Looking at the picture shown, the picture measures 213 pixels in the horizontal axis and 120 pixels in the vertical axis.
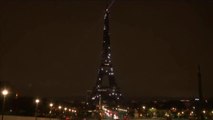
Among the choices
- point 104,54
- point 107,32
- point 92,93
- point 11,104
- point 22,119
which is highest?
point 107,32

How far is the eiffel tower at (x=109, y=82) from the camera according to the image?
100 meters

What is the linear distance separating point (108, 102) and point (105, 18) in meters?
25.6

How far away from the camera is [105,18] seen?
121 metres

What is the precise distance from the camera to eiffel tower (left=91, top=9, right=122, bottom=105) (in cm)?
10012

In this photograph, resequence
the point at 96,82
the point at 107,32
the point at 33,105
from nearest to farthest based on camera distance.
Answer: the point at 33,105 → the point at 96,82 → the point at 107,32

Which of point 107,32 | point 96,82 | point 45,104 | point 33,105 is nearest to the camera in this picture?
point 33,105

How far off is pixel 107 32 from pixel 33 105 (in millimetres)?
56412

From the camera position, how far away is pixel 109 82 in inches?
4013

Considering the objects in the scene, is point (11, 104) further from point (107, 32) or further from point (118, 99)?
point (107, 32)

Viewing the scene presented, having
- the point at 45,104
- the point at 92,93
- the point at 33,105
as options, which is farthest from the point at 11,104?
the point at 92,93

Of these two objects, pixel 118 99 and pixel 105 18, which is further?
pixel 105 18

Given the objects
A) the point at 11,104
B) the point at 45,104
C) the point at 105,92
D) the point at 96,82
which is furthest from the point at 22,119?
the point at 105,92

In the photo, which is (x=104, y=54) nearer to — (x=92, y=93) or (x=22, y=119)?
(x=92, y=93)

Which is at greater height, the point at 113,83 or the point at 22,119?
the point at 113,83
